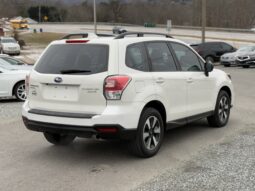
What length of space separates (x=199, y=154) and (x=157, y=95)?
1.04m

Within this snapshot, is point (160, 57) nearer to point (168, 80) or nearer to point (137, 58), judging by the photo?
point (168, 80)

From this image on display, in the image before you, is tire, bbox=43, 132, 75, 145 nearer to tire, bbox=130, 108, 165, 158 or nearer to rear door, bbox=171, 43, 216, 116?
tire, bbox=130, 108, 165, 158

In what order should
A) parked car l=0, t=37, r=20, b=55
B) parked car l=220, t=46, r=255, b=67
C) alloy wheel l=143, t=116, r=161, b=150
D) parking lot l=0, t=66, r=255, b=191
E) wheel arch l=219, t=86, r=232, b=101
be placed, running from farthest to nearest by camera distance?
parked car l=0, t=37, r=20, b=55, parked car l=220, t=46, r=255, b=67, wheel arch l=219, t=86, r=232, b=101, alloy wheel l=143, t=116, r=161, b=150, parking lot l=0, t=66, r=255, b=191

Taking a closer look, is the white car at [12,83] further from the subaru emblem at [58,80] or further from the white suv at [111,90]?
the subaru emblem at [58,80]

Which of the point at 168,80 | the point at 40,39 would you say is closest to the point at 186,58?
the point at 168,80

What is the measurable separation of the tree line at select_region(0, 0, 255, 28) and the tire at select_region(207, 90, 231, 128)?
89.6 metres

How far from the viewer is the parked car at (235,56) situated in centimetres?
2741

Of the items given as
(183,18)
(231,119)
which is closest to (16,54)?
(231,119)

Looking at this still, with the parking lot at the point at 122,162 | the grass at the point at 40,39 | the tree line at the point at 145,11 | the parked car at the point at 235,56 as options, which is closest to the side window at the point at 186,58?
the parking lot at the point at 122,162

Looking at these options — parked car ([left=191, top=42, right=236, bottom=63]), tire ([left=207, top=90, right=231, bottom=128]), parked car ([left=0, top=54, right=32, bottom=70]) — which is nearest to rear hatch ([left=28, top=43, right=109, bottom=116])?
tire ([left=207, top=90, right=231, bottom=128])

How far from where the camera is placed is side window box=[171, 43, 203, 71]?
711 centimetres

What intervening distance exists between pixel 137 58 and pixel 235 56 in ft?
75.1

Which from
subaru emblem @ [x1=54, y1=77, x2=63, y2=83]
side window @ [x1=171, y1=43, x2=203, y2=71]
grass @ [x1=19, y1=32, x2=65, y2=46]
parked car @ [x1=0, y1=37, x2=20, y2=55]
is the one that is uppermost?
side window @ [x1=171, y1=43, x2=203, y2=71]

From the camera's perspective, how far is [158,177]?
5.35 meters
